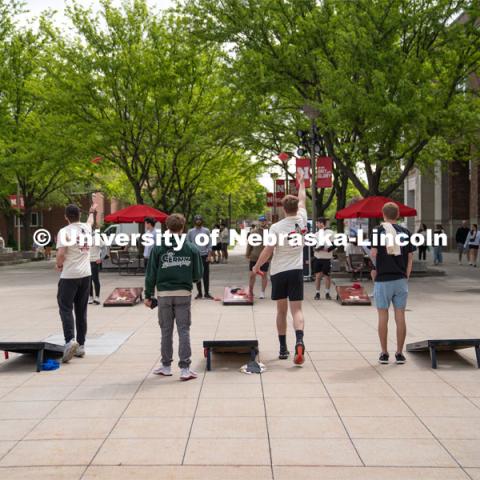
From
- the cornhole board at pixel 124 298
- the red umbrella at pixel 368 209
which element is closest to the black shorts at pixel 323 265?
the cornhole board at pixel 124 298

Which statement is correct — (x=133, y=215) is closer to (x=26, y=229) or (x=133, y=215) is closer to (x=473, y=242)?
(x=473, y=242)

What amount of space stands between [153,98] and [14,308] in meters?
16.7

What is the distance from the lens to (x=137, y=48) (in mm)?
28031

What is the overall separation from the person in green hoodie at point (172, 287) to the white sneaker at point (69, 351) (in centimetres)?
139

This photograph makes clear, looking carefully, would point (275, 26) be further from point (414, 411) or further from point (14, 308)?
point (414, 411)

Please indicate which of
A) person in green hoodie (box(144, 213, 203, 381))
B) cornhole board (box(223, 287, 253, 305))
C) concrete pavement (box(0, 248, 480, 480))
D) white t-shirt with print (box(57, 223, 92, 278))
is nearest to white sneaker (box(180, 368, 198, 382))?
person in green hoodie (box(144, 213, 203, 381))

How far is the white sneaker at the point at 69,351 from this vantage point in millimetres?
8070

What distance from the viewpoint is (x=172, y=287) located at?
23.8 feet

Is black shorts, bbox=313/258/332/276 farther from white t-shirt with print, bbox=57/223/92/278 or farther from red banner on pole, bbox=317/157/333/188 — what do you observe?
white t-shirt with print, bbox=57/223/92/278

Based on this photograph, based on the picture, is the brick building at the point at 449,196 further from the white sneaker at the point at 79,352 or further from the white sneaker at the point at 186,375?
the white sneaker at the point at 186,375

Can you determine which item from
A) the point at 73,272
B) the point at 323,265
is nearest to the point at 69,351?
the point at 73,272

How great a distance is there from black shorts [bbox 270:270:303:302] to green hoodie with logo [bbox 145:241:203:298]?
1.08 m

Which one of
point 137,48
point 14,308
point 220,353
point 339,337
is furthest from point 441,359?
point 137,48

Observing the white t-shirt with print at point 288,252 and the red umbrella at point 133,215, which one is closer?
the white t-shirt with print at point 288,252
